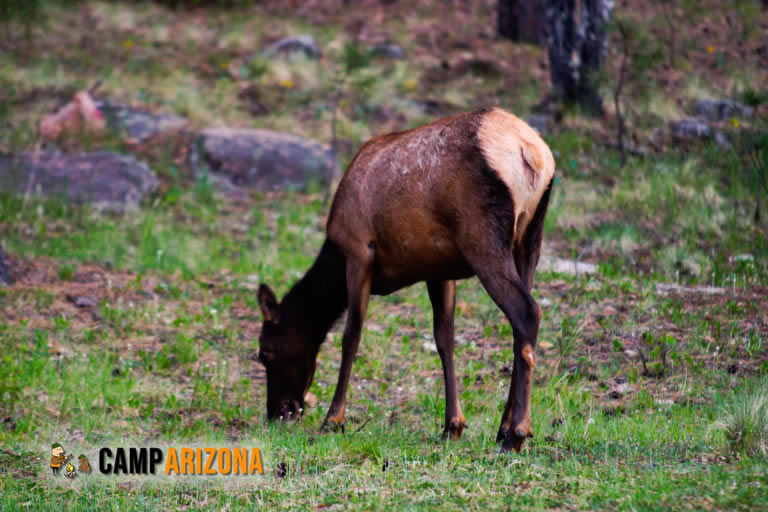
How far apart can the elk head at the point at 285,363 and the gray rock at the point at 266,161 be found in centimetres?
647

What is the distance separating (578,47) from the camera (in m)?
13.9

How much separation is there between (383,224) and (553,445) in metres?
1.87

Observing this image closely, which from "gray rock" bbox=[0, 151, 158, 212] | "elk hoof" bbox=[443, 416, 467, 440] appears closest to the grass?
"elk hoof" bbox=[443, 416, 467, 440]

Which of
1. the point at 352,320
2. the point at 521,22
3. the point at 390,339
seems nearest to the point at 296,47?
the point at 521,22

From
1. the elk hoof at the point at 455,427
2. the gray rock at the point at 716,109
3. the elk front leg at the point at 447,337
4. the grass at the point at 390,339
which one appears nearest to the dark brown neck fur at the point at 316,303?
the grass at the point at 390,339

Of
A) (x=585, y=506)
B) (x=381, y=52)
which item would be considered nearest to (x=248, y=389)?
(x=585, y=506)

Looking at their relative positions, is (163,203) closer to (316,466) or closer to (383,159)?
(383,159)

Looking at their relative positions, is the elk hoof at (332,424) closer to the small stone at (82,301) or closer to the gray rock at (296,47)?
the small stone at (82,301)

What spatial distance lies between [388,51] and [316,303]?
454 inches

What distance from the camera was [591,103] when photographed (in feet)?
46.4

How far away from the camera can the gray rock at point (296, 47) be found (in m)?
17.2

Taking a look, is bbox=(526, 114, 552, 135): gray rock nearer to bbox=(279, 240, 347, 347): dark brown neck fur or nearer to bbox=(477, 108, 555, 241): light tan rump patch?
bbox=(279, 240, 347, 347): dark brown neck fur

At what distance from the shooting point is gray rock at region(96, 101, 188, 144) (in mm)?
14242

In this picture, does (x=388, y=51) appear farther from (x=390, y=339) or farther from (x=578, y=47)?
(x=390, y=339)
